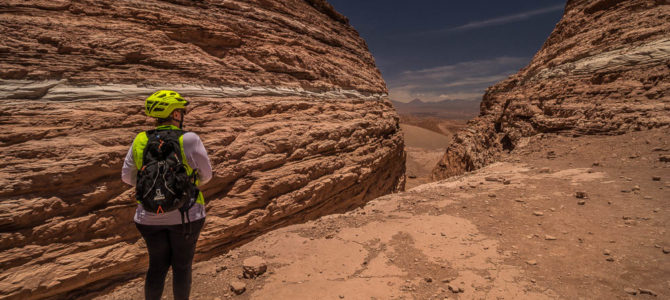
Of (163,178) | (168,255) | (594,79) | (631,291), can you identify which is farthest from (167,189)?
(594,79)

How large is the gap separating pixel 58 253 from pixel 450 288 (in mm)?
4059

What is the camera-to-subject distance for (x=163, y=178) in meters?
1.74

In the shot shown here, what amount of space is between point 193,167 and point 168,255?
687 millimetres

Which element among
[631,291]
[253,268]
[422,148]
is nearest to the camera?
[631,291]

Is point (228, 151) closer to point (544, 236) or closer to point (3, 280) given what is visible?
point (3, 280)

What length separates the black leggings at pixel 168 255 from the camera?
1900 mm

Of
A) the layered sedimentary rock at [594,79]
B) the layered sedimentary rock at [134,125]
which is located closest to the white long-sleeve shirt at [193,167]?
the layered sedimentary rock at [134,125]

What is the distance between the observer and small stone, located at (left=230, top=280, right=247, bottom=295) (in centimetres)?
272

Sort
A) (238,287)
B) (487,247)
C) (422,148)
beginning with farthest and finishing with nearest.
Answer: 1. (422,148)
2. (487,247)
3. (238,287)

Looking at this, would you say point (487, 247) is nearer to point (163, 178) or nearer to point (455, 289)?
point (455, 289)

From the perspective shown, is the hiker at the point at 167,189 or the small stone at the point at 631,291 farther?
the small stone at the point at 631,291

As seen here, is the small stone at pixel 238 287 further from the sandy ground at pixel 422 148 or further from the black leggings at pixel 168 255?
the sandy ground at pixel 422 148

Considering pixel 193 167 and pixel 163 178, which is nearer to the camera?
pixel 163 178

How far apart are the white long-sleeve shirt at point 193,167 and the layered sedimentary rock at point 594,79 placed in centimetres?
880
